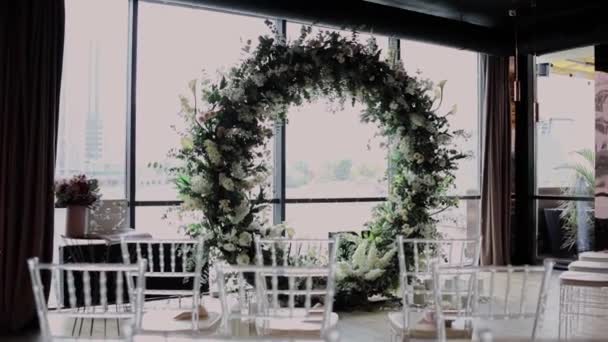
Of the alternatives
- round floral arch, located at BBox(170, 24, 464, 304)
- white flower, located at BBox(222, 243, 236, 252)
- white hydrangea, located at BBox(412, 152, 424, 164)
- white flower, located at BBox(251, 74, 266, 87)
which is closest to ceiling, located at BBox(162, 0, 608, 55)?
round floral arch, located at BBox(170, 24, 464, 304)


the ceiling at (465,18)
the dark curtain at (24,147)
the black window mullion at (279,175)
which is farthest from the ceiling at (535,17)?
the dark curtain at (24,147)

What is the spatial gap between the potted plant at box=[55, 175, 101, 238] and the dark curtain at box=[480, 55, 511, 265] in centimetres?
538

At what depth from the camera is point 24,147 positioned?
16.5 ft

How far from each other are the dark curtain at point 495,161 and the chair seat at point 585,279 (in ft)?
12.0

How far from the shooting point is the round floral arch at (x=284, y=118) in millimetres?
4977

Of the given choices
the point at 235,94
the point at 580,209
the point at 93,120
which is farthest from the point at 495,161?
the point at 93,120

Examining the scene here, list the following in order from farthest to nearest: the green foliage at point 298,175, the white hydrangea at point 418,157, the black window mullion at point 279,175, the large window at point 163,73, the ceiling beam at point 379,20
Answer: the green foliage at point 298,175 < the black window mullion at point 279,175 < the large window at point 163,73 < the white hydrangea at point 418,157 < the ceiling beam at point 379,20

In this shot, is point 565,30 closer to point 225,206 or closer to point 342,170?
point 342,170

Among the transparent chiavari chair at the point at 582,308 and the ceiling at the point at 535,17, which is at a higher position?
the ceiling at the point at 535,17

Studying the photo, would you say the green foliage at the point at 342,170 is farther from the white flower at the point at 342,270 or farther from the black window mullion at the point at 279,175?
the white flower at the point at 342,270

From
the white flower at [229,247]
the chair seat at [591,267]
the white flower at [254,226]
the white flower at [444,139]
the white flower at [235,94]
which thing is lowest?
the chair seat at [591,267]

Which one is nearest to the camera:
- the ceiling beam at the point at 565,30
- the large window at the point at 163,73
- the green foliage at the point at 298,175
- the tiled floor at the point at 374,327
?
the tiled floor at the point at 374,327

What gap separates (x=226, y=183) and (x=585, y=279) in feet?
8.83

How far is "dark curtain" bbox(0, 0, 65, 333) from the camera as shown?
497cm
